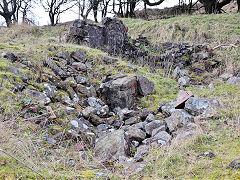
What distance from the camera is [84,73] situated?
5465 millimetres

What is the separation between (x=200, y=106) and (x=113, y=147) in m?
1.90

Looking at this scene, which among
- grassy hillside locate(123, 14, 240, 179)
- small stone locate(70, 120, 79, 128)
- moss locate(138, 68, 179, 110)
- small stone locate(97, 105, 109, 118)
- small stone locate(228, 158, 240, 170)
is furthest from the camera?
moss locate(138, 68, 179, 110)

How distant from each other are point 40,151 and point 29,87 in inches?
69.7

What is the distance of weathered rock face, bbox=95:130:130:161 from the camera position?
2.73 meters

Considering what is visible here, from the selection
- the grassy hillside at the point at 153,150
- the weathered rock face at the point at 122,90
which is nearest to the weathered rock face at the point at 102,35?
the grassy hillside at the point at 153,150

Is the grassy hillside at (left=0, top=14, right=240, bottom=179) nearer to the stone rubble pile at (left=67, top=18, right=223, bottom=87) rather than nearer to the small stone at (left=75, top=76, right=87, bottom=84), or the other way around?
the small stone at (left=75, top=76, right=87, bottom=84)

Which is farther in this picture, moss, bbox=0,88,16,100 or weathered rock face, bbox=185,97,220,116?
weathered rock face, bbox=185,97,220,116

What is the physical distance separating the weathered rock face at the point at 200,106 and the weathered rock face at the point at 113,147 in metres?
1.45

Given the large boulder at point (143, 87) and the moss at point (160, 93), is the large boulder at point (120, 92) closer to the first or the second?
the large boulder at point (143, 87)

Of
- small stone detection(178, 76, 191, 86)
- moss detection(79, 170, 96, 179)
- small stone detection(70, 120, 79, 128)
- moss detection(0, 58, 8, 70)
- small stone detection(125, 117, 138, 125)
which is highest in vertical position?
moss detection(0, 58, 8, 70)

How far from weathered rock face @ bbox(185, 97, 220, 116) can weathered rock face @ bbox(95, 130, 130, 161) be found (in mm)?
1450

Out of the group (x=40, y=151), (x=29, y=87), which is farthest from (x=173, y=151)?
(x=29, y=87)


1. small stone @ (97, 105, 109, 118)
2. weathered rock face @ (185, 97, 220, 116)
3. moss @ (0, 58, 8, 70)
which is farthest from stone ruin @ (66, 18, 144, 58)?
weathered rock face @ (185, 97, 220, 116)

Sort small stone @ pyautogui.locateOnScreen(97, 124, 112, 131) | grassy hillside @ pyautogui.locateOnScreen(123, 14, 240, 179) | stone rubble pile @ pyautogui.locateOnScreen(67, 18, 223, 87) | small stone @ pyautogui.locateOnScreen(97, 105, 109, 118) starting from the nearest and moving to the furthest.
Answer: grassy hillside @ pyautogui.locateOnScreen(123, 14, 240, 179)
small stone @ pyautogui.locateOnScreen(97, 124, 112, 131)
small stone @ pyautogui.locateOnScreen(97, 105, 109, 118)
stone rubble pile @ pyautogui.locateOnScreen(67, 18, 223, 87)
